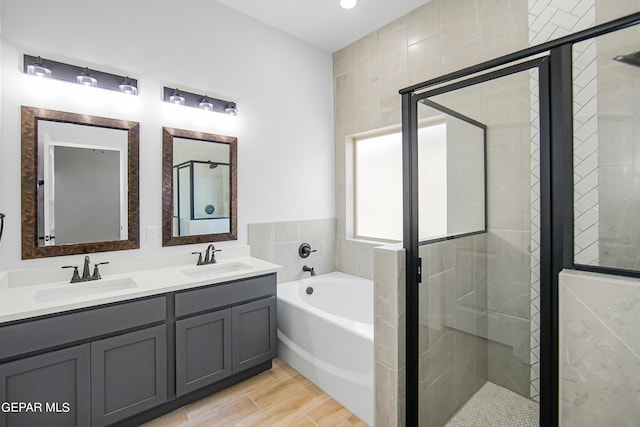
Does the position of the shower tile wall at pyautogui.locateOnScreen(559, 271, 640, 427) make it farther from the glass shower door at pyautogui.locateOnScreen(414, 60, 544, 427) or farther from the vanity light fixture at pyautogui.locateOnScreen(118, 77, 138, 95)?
the vanity light fixture at pyautogui.locateOnScreen(118, 77, 138, 95)

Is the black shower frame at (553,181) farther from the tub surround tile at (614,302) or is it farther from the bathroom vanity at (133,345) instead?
the bathroom vanity at (133,345)

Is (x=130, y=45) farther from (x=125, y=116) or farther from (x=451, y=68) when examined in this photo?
(x=451, y=68)

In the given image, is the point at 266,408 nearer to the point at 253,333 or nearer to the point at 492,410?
the point at 253,333

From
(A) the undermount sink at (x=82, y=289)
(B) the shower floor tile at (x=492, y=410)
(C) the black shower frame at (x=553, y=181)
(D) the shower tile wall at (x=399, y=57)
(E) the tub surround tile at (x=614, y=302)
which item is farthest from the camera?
(D) the shower tile wall at (x=399, y=57)

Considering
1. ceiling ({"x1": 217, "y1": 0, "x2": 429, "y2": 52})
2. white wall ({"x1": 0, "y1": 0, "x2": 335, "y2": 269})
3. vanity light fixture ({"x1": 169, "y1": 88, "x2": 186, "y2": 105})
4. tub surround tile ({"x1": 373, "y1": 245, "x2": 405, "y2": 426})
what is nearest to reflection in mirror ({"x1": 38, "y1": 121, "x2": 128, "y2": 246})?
white wall ({"x1": 0, "y1": 0, "x2": 335, "y2": 269})

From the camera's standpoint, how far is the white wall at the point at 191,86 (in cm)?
188

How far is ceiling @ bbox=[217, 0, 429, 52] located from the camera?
8.79 feet

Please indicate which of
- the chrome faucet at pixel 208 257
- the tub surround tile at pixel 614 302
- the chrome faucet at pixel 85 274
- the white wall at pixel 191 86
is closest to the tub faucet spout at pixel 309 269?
the white wall at pixel 191 86

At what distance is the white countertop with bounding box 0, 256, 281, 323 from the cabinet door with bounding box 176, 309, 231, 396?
0.85 ft

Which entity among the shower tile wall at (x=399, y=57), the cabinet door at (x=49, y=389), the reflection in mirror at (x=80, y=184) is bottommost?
the cabinet door at (x=49, y=389)

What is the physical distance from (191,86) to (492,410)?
314 centimetres

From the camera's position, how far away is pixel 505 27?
87.3 inches

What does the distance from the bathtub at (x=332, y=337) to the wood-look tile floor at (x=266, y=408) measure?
0.08 metres

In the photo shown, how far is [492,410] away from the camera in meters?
1.73
